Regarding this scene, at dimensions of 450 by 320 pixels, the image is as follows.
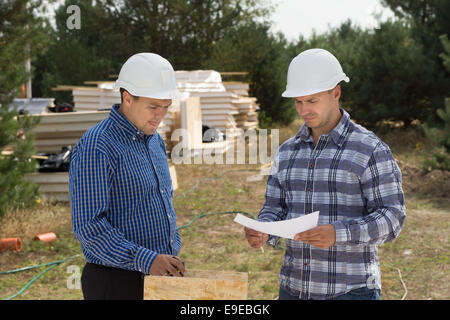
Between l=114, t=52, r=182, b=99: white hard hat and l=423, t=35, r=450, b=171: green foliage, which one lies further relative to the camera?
l=423, t=35, r=450, b=171: green foliage

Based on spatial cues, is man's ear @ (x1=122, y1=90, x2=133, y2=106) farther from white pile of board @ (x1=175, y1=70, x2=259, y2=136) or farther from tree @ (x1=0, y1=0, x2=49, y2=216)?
white pile of board @ (x1=175, y1=70, x2=259, y2=136)

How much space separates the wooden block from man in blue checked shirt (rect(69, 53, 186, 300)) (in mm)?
228

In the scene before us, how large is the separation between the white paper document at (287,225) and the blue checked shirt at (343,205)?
0.46ft

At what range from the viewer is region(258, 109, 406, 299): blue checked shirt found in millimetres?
2287

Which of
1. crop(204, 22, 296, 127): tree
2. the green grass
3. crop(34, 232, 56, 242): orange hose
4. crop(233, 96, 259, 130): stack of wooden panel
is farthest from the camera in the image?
crop(204, 22, 296, 127): tree

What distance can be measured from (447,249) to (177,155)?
7.50 meters

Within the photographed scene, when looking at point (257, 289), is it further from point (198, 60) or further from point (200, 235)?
point (198, 60)

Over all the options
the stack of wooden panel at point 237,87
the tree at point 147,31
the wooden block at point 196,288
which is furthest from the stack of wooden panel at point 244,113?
the wooden block at point 196,288

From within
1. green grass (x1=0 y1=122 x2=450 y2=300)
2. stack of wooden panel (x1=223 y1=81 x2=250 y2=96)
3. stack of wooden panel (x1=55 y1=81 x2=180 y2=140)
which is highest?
stack of wooden panel (x1=223 y1=81 x2=250 y2=96)

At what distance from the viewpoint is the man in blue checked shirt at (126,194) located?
7.35 feet

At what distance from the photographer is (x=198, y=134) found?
13.7 m

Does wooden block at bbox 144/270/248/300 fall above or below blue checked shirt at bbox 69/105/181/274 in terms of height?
below

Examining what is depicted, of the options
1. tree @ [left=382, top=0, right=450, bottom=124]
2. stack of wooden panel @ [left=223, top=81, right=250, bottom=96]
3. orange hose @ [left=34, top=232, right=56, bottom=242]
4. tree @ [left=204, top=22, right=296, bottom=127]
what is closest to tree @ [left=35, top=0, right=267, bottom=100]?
tree @ [left=204, top=22, right=296, bottom=127]

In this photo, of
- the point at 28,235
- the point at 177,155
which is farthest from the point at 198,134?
the point at 28,235
